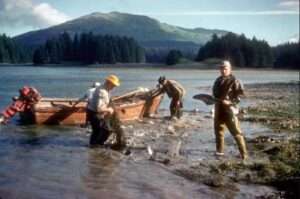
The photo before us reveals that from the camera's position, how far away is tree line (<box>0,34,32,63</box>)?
481ft

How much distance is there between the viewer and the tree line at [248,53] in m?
153

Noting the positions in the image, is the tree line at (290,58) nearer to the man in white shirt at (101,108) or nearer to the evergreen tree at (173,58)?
the evergreen tree at (173,58)

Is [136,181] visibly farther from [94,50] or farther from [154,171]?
[94,50]

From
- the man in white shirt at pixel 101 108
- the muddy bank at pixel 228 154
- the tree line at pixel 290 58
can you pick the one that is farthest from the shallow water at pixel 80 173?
the tree line at pixel 290 58

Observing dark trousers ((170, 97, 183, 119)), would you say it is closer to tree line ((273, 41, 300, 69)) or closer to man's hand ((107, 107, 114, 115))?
man's hand ((107, 107, 114, 115))

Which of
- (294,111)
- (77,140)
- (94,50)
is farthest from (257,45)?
(77,140)

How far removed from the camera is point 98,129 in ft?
50.7

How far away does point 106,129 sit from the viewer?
603 inches

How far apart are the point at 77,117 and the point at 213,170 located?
9.66 meters

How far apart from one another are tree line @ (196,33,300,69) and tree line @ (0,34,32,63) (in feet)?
180

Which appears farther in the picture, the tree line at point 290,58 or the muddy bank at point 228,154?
the tree line at point 290,58

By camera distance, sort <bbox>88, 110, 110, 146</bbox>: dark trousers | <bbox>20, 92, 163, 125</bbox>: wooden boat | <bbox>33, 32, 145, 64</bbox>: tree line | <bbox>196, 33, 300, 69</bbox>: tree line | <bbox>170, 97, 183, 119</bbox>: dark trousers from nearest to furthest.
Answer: <bbox>88, 110, 110, 146</bbox>: dark trousers → <bbox>20, 92, 163, 125</bbox>: wooden boat → <bbox>170, 97, 183, 119</bbox>: dark trousers → <bbox>196, 33, 300, 69</bbox>: tree line → <bbox>33, 32, 145, 64</bbox>: tree line

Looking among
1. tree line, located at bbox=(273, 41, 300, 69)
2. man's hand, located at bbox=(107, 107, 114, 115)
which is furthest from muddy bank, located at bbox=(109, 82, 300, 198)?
tree line, located at bbox=(273, 41, 300, 69)

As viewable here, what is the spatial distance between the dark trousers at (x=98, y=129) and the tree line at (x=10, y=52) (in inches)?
5202
